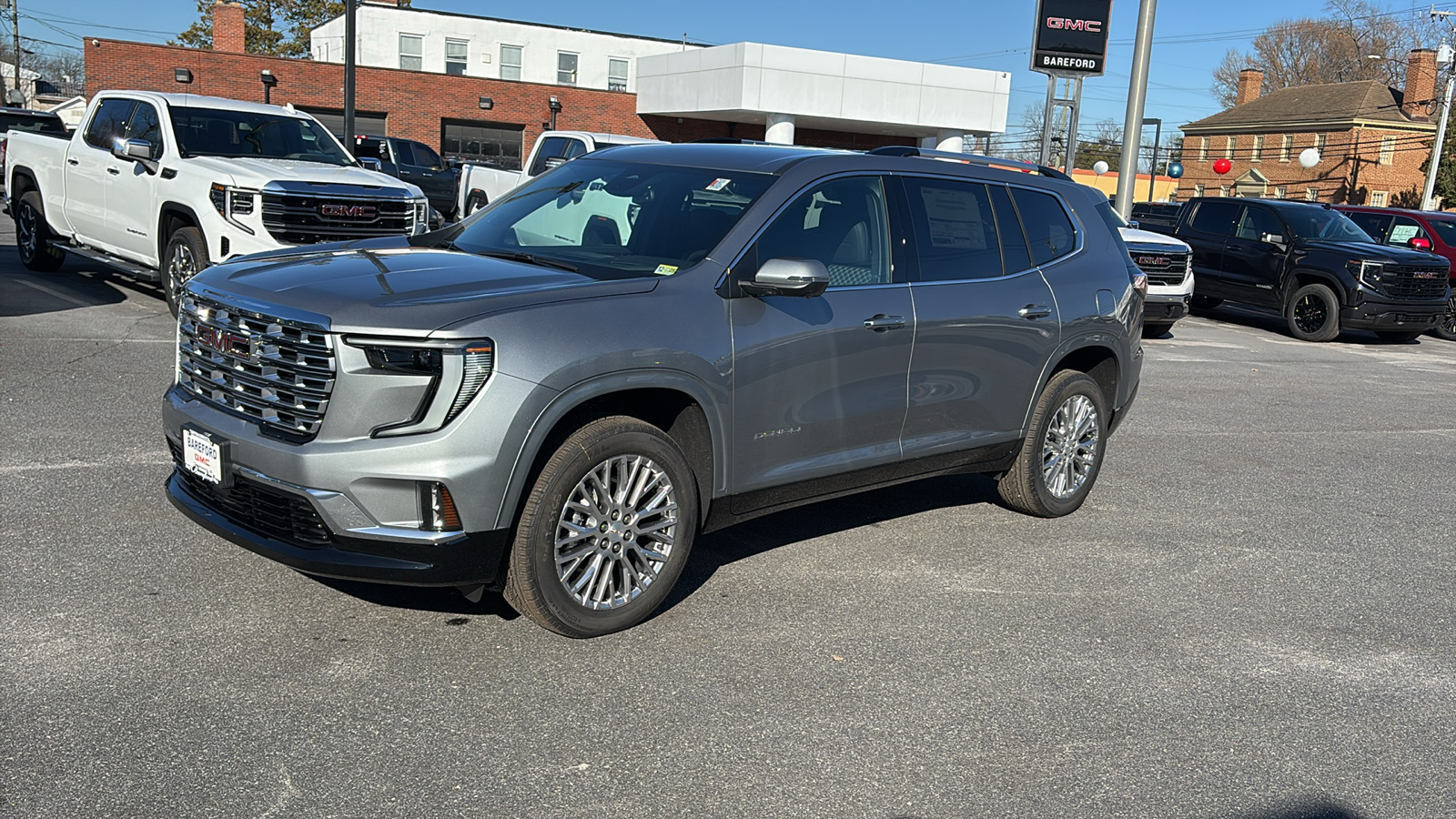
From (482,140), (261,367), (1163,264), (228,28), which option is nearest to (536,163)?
(1163,264)

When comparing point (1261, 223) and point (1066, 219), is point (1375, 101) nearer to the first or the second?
point (1261, 223)

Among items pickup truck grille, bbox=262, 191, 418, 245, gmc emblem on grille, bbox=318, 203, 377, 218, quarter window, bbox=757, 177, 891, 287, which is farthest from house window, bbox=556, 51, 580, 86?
quarter window, bbox=757, 177, 891, 287

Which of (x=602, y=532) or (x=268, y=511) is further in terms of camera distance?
(x=602, y=532)

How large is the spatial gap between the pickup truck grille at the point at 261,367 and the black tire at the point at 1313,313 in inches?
661

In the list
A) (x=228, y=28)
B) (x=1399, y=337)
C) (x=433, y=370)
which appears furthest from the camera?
(x=228, y=28)

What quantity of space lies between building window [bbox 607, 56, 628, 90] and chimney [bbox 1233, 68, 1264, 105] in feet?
129

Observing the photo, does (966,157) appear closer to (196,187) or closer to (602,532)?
(602,532)

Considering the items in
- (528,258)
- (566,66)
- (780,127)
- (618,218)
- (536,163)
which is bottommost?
(528,258)

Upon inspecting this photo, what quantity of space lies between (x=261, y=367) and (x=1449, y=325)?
20.9m

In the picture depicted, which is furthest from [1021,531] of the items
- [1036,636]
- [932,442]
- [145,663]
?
[145,663]

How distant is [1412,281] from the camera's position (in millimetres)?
17766

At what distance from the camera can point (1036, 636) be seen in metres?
5.01

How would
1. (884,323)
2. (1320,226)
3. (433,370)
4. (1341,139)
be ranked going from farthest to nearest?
1. (1341,139)
2. (1320,226)
3. (884,323)
4. (433,370)

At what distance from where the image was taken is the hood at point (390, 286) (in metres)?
4.15
